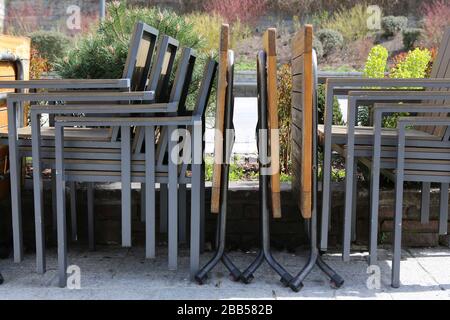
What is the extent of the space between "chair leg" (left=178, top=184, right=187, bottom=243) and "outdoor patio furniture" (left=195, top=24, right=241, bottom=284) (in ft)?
0.87

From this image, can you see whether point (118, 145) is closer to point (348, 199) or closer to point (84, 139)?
point (84, 139)

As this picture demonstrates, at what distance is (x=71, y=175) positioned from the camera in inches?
108

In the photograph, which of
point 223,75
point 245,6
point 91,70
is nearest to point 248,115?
point 91,70

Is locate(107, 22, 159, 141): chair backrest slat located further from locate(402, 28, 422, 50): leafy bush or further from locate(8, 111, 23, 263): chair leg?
locate(402, 28, 422, 50): leafy bush

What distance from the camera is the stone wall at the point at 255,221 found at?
10.9ft

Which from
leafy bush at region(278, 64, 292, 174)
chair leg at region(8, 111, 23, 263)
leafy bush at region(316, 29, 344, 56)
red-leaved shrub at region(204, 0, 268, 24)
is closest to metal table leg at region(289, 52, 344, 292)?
chair leg at region(8, 111, 23, 263)

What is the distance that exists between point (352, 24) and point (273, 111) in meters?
16.9

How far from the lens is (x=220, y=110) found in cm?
263

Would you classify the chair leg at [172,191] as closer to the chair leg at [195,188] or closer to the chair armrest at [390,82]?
the chair leg at [195,188]

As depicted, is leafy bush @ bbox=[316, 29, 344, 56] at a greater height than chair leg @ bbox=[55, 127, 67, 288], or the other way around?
leafy bush @ bbox=[316, 29, 344, 56]

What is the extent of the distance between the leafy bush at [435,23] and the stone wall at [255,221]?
1329 cm

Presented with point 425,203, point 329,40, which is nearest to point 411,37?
point 329,40

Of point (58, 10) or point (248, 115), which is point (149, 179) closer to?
point (248, 115)

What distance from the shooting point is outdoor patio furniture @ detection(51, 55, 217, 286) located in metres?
2.64
